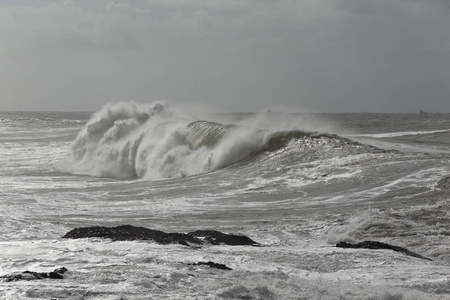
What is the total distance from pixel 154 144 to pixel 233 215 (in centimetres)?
1188

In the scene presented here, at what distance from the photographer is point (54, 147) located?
3161 cm

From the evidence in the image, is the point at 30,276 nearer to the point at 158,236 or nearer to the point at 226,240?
the point at 158,236

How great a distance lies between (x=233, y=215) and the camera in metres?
11.0

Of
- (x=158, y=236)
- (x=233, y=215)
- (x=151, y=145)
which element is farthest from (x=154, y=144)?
(x=158, y=236)

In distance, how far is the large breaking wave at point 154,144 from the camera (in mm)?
19406

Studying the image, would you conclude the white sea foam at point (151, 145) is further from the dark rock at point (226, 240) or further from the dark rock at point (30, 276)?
the dark rock at point (30, 276)

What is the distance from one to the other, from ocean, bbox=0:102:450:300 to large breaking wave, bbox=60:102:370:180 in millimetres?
82

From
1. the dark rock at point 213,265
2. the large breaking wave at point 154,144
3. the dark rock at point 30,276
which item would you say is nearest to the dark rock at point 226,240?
the dark rock at point 213,265

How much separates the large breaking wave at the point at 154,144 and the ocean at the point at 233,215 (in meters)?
0.08

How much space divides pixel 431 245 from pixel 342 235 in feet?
4.34

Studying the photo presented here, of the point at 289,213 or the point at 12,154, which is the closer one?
the point at 289,213

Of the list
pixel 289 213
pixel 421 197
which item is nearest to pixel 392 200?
pixel 421 197

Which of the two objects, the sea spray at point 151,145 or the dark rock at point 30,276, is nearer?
the dark rock at point 30,276

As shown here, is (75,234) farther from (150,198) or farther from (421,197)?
(421,197)
